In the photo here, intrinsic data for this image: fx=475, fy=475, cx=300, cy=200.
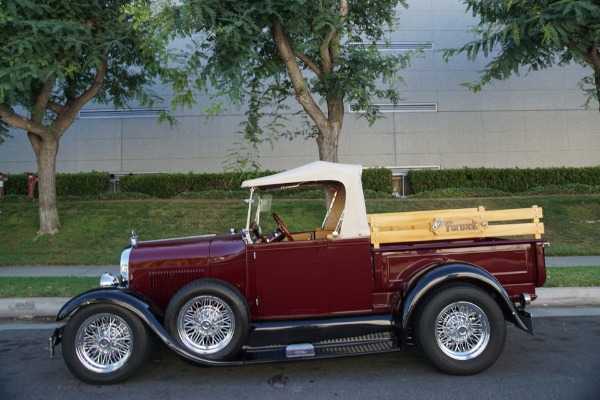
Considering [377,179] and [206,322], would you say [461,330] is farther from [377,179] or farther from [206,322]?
[377,179]

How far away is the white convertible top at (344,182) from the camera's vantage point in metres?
4.62

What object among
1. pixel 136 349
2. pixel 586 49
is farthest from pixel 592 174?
pixel 136 349

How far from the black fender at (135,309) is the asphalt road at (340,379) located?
31 cm

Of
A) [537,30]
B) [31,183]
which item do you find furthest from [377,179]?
[31,183]

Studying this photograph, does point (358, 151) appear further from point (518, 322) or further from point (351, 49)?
point (518, 322)

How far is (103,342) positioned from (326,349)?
1996 millimetres

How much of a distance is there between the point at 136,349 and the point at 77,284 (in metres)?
4.24

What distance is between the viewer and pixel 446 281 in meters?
4.35

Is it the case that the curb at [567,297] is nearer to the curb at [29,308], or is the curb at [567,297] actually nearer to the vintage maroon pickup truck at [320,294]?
the vintage maroon pickup truck at [320,294]

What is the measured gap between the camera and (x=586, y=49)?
32.7ft

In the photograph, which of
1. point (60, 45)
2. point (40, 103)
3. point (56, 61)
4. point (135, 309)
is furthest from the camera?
point (40, 103)

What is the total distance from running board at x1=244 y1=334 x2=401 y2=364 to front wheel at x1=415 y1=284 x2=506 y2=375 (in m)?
0.33

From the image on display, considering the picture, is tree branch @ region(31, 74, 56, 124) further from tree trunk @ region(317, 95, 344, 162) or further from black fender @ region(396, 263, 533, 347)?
black fender @ region(396, 263, 533, 347)

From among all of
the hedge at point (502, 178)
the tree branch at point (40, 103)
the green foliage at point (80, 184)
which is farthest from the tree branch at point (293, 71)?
the green foliage at point (80, 184)
